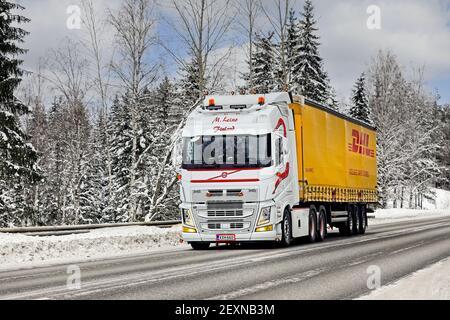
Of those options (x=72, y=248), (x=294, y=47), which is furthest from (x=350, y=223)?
(x=294, y=47)

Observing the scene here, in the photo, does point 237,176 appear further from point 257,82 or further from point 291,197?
point 257,82

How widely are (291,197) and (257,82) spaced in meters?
41.9

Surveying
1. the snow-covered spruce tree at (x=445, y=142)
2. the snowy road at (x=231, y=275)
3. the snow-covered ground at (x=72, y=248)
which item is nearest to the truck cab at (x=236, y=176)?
the snowy road at (x=231, y=275)

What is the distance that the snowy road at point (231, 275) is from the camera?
29.1 feet

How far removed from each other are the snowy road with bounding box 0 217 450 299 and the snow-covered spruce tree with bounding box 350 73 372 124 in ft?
158

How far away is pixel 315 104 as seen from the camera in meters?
20.3

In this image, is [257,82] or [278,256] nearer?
[278,256]

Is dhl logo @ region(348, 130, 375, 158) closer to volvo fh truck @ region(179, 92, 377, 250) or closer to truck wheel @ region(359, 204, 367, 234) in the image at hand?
truck wheel @ region(359, 204, 367, 234)

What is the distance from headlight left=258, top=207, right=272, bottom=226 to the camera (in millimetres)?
16703

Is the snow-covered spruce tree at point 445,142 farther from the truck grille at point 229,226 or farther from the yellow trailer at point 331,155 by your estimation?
the truck grille at point 229,226

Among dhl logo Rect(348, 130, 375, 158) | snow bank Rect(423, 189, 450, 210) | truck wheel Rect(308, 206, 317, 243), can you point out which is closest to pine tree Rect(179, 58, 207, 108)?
dhl logo Rect(348, 130, 375, 158)

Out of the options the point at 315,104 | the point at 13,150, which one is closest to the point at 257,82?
the point at 13,150

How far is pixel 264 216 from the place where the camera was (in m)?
16.7
